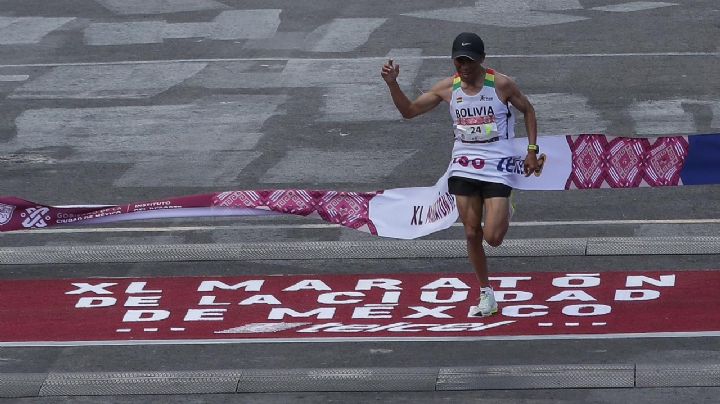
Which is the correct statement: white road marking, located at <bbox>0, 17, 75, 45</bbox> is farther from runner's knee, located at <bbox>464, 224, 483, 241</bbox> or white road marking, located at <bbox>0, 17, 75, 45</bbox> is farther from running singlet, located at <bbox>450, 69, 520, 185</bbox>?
runner's knee, located at <bbox>464, 224, 483, 241</bbox>

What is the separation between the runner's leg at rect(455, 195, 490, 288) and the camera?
1065 cm

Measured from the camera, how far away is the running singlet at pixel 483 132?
10609 millimetres

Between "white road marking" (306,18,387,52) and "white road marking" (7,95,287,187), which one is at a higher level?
"white road marking" (7,95,287,187)

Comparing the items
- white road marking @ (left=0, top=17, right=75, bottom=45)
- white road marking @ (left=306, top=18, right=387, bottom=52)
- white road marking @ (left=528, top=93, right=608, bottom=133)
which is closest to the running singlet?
white road marking @ (left=528, top=93, right=608, bottom=133)

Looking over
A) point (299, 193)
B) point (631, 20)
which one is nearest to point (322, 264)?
point (299, 193)

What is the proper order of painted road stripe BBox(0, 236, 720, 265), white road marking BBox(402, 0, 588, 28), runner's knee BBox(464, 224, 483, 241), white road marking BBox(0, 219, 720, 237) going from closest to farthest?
runner's knee BBox(464, 224, 483, 241), painted road stripe BBox(0, 236, 720, 265), white road marking BBox(0, 219, 720, 237), white road marking BBox(402, 0, 588, 28)

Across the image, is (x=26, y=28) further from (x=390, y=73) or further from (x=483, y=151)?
(x=483, y=151)

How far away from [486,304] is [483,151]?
111cm

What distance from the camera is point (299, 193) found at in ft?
39.7

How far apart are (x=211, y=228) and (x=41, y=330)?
3.18 metres

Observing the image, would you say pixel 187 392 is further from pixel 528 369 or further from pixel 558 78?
pixel 558 78

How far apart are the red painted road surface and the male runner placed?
0.47 meters

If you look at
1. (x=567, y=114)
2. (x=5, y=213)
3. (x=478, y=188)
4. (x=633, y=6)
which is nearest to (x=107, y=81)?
(x=567, y=114)

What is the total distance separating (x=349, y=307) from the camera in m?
11.1
